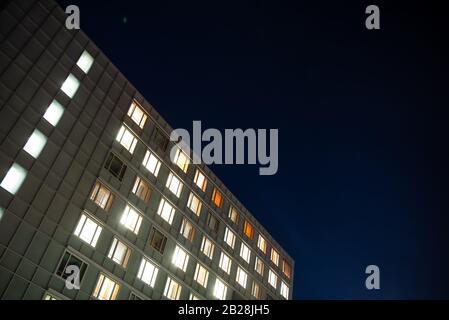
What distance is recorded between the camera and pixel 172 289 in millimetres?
33344

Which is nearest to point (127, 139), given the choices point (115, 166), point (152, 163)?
point (115, 166)

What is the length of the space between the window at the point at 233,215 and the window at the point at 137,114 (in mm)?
15220

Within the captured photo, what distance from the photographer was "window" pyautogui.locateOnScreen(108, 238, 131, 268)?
28.7 meters

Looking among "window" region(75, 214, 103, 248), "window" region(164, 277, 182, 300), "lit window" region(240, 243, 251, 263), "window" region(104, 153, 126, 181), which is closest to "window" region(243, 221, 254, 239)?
"lit window" region(240, 243, 251, 263)

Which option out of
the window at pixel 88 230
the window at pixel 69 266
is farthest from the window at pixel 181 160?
the window at pixel 69 266

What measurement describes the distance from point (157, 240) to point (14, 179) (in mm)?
13210

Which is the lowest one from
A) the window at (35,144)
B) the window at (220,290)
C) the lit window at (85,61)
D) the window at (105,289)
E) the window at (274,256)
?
the window at (105,289)

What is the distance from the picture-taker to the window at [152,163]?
3409 cm

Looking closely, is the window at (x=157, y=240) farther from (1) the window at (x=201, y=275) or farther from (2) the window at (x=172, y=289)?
(1) the window at (x=201, y=275)

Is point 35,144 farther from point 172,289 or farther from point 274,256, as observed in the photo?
point 274,256
